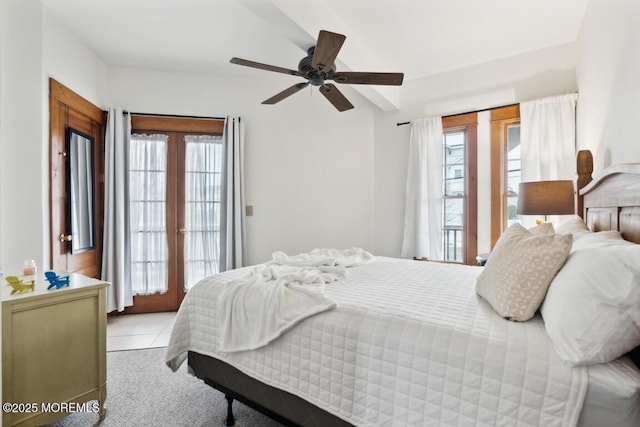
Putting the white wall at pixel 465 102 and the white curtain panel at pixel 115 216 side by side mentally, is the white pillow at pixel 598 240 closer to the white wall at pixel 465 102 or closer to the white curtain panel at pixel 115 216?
the white wall at pixel 465 102

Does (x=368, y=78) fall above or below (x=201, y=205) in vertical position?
above

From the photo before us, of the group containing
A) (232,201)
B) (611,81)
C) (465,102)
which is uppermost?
(465,102)

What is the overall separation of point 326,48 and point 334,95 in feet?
2.12

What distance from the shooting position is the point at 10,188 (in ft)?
7.11

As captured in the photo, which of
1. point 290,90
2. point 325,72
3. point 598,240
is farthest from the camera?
point 290,90

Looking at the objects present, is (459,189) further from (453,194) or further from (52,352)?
(52,352)

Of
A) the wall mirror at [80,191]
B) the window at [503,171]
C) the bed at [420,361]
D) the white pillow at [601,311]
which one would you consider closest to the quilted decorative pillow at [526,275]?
the bed at [420,361]

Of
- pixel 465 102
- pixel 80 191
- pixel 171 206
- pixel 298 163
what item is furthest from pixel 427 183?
pixel 80 191

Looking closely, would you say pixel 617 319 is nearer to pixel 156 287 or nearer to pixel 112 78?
pixel 156 287

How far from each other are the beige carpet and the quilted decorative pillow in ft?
4.47

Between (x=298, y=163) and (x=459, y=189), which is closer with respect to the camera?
(x=459, y=189)

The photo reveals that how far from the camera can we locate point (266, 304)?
58.2 inches

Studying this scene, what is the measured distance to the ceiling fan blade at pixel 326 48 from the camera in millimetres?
1787

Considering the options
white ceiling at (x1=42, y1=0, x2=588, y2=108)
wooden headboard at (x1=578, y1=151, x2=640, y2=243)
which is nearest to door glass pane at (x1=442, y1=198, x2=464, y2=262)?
wooden headboard at (x1=578, y1=151, x2=640, y2=243)
